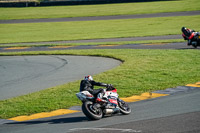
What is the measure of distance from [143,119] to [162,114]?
2.53 ft

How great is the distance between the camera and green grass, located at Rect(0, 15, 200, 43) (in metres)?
42.1

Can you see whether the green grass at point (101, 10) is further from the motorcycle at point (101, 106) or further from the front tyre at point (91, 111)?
the front tyre at point (91, 111)

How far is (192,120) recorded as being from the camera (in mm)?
10039

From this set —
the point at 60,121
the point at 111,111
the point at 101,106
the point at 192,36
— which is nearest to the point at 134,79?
the point at 111,111

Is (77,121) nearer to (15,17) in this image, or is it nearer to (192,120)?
(192,120)

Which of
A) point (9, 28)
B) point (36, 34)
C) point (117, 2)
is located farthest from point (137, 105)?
point (117, 2)

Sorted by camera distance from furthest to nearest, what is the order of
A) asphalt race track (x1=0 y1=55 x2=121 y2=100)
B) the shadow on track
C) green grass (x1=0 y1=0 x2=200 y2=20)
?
1. green grass (x1=0 y1=0 x2=200 y2=20)
2. asphalt race track (x1=0 y1=55 x2=121 y2=100)
3. the shadow on track

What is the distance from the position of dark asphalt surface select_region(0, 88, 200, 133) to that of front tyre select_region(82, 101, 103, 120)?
0.15 m

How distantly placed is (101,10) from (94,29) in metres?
21.5

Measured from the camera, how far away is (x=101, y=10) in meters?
69.5

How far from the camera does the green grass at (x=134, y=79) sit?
1349cm

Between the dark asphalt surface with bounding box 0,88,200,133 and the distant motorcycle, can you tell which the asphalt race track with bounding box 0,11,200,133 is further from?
the distant motorcycle

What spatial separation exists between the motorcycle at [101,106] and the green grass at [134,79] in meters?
2.32

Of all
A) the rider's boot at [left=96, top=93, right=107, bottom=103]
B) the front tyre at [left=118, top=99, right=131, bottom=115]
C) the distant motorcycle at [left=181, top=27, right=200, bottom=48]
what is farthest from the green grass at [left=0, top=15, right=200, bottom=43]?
the rider's boot at [left=96, top=93, right=107, bottom=103]
